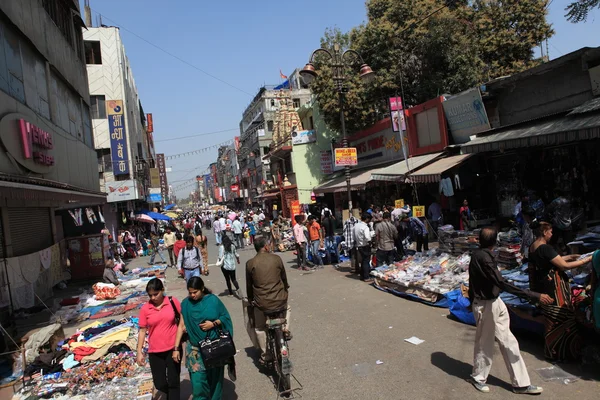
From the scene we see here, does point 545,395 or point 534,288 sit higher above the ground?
point 534,288

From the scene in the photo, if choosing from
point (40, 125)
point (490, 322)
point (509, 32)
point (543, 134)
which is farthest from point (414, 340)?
point (509, 32)

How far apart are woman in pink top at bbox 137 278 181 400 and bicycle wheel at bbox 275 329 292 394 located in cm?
114

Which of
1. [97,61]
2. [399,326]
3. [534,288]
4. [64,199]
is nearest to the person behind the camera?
[534,288]

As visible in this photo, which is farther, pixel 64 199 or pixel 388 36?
pixel 388 36

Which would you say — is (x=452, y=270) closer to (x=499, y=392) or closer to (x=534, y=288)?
(x=534, y=288)

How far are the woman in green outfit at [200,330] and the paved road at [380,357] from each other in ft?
2.47

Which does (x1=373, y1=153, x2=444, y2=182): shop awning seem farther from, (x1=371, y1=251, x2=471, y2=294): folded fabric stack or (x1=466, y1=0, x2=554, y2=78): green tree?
(x1=466, y1=0, x2=554, y2=78): green tree

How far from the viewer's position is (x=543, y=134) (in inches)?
376

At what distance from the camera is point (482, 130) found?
1399cm

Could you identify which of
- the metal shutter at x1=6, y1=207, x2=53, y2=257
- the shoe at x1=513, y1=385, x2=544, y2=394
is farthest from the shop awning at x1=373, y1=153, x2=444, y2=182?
the metal shutter at x1=6, y1=207, x2=53, y2=257

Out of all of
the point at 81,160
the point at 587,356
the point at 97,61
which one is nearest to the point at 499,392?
the point at 587,356

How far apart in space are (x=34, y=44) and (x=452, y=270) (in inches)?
497

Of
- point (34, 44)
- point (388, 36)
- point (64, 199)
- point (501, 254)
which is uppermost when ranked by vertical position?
point (388, 36)

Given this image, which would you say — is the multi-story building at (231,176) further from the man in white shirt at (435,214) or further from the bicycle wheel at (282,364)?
the bicycle wheel at (282,364)
